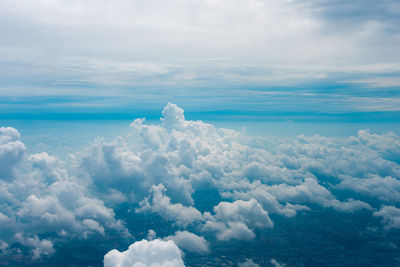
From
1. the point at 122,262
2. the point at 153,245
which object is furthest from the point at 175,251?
the point at 122,262

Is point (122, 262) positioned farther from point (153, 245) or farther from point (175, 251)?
point (175, 251)
